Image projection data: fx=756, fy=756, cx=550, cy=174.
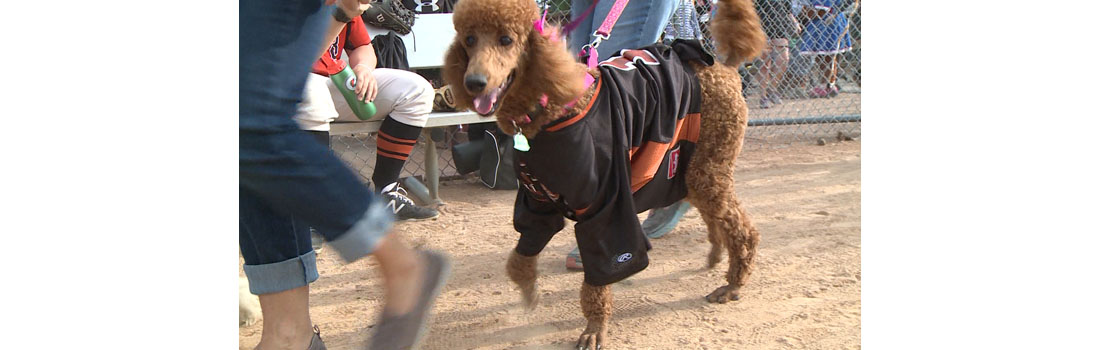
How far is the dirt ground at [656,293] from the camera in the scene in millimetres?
2566

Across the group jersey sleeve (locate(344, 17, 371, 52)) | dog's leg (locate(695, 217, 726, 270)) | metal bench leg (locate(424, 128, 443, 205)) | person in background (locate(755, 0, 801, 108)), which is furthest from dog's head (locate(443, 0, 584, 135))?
person in background (locate(755, 0, 801, 108))

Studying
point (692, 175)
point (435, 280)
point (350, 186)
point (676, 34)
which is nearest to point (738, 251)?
point (692, 175)

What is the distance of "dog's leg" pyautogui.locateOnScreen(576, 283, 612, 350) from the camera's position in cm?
248

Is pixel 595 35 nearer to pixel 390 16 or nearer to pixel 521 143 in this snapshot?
pixel 521 143

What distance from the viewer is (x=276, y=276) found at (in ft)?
6.25

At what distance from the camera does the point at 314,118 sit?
3131mm

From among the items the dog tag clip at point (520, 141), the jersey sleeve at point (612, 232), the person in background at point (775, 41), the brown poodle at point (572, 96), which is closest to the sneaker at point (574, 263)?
the brown poodle at point (572, 96)

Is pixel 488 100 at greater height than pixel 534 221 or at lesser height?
greater

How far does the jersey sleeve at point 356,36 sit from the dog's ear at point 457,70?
161 cm

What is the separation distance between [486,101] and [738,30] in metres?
1.17

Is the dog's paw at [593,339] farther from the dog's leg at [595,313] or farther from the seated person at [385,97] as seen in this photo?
the seated person at [385,97]

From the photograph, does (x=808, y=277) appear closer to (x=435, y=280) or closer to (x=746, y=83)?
(x=435, y=280)

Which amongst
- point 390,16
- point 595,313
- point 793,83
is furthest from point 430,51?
point 793,83

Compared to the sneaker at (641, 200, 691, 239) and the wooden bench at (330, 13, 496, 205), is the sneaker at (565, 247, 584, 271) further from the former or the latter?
the wooden bench at (330, 13, 496, 205)
